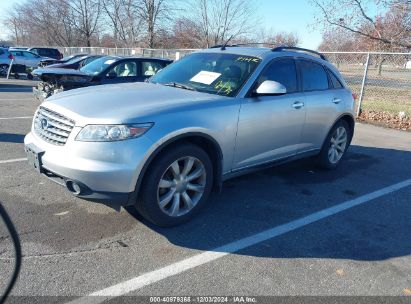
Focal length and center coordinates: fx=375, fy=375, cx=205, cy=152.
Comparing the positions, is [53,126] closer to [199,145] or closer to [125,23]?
[199,145]

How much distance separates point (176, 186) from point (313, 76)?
2785mm

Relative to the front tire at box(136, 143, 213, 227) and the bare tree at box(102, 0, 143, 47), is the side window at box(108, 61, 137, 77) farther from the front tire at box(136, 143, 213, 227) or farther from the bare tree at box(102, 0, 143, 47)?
the bare tree at box(102, 0, 143, 47)

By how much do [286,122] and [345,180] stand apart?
155 centimetres

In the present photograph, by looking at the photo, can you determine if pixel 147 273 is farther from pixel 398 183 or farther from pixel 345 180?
pixel 398 183

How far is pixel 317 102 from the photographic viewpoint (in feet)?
16.9

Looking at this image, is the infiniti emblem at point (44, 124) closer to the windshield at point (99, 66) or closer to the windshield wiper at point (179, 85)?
the windshield wiper at point (179, 85)

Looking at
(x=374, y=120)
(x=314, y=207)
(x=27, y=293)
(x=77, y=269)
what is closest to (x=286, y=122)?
(x=314, y=207)

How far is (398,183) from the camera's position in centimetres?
550

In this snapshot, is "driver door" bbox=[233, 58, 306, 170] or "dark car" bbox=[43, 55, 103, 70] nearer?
"driver door" bbox=[233, 58, 306, 170]

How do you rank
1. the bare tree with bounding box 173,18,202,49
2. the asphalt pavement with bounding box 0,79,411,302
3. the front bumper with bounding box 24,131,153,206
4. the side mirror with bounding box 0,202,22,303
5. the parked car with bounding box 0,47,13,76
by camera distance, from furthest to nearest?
the bare tree with bounding box 173,18,202,49 → the parked car with bounding box 0,47,13,76 → the front bumper with bounding box 24,131,153,206 → the asphalt pavement with bounding box 0,79,411,302 → the side mirror with bounding box 0,202,22,303

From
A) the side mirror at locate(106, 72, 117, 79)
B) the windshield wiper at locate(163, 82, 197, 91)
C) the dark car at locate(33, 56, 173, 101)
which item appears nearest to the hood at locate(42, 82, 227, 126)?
the windshield wiper at locate(163, 82, 197, 91)

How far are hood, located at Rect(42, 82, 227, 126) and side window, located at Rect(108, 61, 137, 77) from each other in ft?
18.6

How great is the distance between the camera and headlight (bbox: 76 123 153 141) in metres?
3.19

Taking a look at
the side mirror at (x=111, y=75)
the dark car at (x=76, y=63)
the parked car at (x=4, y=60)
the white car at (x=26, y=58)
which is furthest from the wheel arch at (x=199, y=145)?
the white car at (x=26, y=58)
